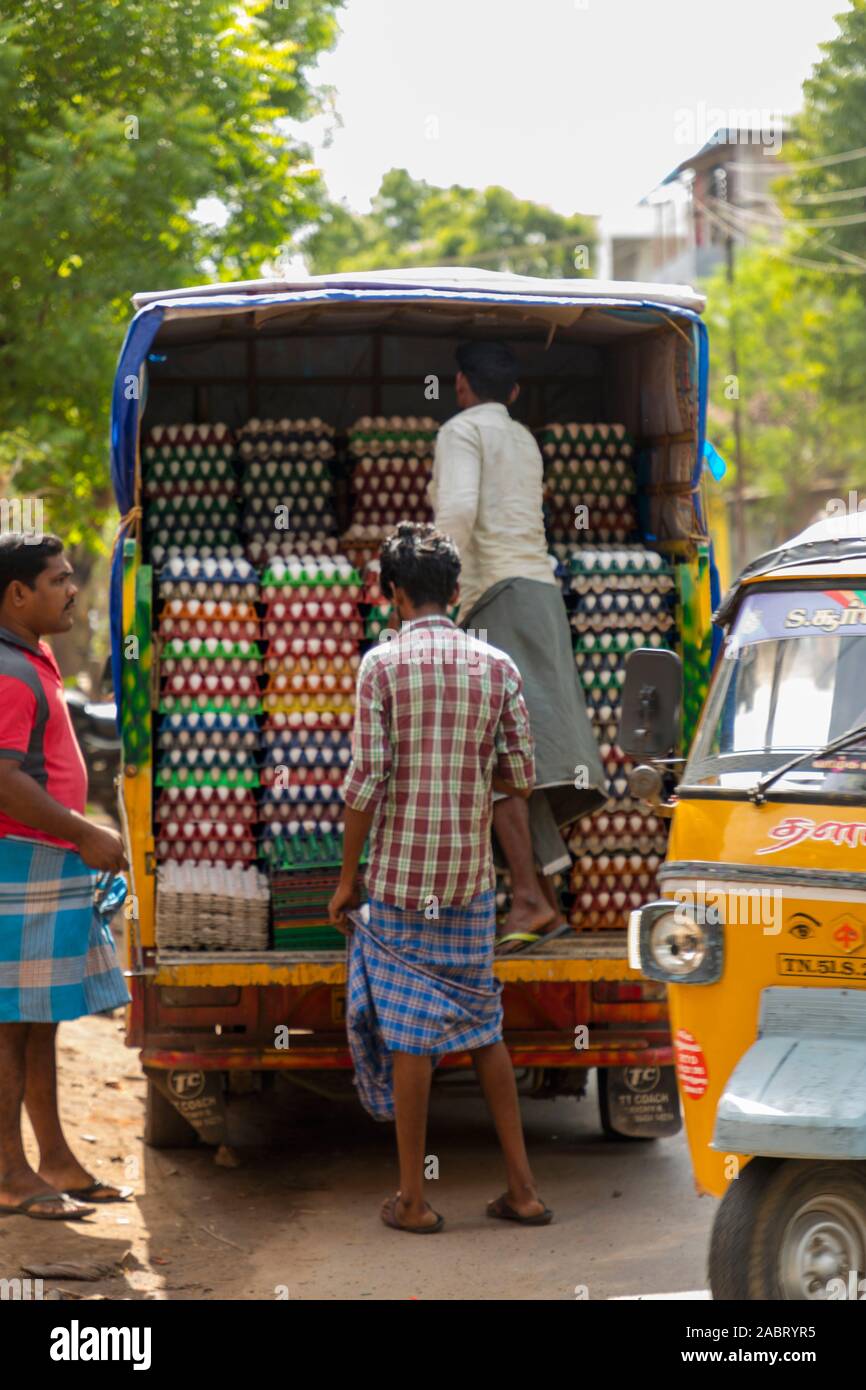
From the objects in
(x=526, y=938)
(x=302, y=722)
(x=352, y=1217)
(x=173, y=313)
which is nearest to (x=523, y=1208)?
(x=352, y=1217)

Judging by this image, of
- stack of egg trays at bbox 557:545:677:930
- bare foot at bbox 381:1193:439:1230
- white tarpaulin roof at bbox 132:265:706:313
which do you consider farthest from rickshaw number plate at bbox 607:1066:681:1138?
white tarpaulin roof at bbox 132:265:706:313

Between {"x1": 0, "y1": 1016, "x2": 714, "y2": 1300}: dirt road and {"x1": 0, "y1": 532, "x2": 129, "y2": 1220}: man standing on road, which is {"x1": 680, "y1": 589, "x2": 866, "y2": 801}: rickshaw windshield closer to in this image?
{"x1": 0, "y1": 1016, "x2": 714, "y2": 1300}: dirt road

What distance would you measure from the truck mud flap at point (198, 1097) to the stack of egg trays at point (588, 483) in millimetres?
2593

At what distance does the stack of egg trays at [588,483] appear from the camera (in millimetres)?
7551

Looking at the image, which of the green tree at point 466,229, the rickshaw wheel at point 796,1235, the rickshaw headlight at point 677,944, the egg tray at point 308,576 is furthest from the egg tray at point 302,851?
the green tree at point 466,229

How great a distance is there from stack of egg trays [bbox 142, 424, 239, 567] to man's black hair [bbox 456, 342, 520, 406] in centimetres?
117

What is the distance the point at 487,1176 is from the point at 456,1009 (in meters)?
1.28

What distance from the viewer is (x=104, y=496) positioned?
53.6 feet

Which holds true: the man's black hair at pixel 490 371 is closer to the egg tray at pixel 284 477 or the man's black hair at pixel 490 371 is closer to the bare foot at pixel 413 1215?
the egg tray at pixel 284 477

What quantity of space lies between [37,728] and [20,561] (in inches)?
20.8

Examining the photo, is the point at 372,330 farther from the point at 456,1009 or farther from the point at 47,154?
the point at 456,1009

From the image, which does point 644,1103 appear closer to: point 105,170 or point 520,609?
point 520,609

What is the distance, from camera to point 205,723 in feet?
21.7
